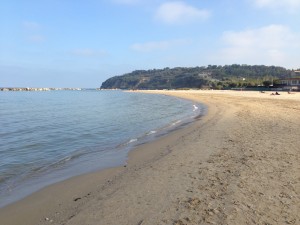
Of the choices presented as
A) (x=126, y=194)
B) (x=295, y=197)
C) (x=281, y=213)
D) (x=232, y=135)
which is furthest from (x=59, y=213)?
(x=232, y=135)

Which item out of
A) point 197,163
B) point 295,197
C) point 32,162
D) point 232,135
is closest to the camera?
point 295,197

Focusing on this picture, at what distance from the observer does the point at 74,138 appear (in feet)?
50.1

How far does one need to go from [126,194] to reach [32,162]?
204 inches

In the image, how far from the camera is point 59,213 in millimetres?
5801

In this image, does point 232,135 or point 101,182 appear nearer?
point 101,182

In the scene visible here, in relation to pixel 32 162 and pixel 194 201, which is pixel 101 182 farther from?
pixel 32 162

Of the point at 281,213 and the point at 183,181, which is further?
the point at 183,181

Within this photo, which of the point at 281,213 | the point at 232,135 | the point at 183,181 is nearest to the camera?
the point at 281,213

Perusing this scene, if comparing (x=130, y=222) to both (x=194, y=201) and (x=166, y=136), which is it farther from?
(x=166, y=136)

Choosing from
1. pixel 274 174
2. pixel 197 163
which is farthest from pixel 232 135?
pixel 274 174

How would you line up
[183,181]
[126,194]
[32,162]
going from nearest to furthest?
[126,194] < [183,181] < [32,162]

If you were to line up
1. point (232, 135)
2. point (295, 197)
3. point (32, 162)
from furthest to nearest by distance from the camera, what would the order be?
point (232, 135)
point (32, 162)
point (295, 197)

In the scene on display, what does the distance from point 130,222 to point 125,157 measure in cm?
588

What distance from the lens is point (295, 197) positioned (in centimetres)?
572
